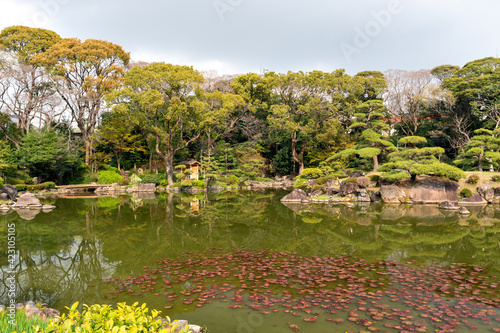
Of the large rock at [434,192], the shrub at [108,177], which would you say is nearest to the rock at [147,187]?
the shrub at [108,177]

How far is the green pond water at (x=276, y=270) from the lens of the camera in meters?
3.91

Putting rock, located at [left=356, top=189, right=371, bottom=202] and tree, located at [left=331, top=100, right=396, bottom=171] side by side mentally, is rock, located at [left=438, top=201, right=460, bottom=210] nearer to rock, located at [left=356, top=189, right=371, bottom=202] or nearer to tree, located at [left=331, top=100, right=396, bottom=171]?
rock, located at [left=356, top=189, right=371, bottom=202]

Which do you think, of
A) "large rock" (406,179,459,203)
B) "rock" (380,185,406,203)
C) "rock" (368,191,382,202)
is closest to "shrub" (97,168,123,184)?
"rock" (368,191,382,202)

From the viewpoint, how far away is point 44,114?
931 inches

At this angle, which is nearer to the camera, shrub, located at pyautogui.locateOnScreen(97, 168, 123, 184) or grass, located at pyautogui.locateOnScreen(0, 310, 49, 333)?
grass, located at pyautogui.locateOnScreen(0, 310, 49, 333)

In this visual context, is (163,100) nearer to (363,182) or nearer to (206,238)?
(363,182)

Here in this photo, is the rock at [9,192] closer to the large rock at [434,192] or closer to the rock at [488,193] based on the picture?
the large rock at [434,192]

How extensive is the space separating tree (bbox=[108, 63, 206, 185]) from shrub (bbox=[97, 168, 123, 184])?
199 inches

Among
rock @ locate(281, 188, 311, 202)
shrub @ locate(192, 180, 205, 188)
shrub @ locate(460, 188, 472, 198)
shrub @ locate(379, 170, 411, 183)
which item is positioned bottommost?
rock @ locate(281, 188, 311, 202)

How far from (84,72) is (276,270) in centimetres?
2610

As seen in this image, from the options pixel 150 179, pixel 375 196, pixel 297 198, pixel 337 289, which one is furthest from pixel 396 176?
pixel 150 179

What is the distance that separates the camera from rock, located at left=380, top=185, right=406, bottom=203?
50.3 ft

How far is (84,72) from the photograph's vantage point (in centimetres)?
2506

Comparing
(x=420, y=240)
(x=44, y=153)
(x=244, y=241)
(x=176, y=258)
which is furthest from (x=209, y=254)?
(x=44, y=153)
